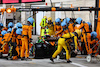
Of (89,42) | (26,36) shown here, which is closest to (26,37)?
(26,36)

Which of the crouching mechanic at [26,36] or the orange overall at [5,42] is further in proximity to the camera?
the orange overall at [5,42]

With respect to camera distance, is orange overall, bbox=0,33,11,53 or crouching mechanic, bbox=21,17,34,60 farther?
orange overall, bbox=0,33,11,53

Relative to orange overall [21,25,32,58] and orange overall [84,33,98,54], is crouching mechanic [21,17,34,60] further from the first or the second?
orange overall [84,33,98,54]

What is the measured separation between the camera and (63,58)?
13.7m

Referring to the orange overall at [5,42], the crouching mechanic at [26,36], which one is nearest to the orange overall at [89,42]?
the crouching mechanic at [26,36]

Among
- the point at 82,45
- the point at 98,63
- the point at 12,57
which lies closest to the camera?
the point at 98,63

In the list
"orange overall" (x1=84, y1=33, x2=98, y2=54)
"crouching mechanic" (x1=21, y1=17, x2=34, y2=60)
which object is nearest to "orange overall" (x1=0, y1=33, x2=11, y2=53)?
"crouching mechanic" (x1=21, y1=17, x2=34, y2=60)

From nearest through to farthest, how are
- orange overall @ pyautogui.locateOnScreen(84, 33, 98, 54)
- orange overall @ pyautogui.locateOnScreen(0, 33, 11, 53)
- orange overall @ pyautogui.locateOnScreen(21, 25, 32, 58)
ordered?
orange overall @ pyautogui.locateOnScreen(21, 25, 32, 58), orange overall @ pyautogui.locateOnScreen(0, 33, 11, 53), orange overall @ pyautogui.locateOnScreen(84, 33, 98, 54)

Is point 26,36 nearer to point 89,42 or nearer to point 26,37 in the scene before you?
point 26,37

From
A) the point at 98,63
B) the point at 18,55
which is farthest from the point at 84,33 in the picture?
the point at 18,55

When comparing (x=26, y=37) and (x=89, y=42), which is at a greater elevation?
(x=26, y=37)

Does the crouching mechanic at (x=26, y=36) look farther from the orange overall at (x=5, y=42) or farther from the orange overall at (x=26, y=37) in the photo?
the orange overall at (x=5, y=42)

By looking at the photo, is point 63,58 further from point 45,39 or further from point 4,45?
point 4,45

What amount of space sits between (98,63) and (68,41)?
1707 millimetres
